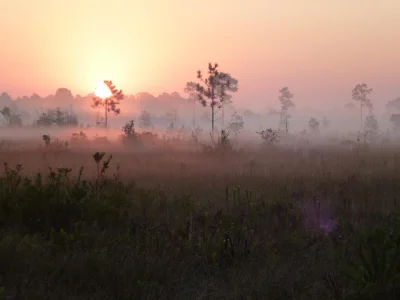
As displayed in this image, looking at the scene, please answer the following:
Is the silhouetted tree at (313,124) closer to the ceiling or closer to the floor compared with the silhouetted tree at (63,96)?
closer to the floor

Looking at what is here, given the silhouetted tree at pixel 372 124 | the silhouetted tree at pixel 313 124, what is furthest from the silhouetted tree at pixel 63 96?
the silhouetted tree at pixel 372 124

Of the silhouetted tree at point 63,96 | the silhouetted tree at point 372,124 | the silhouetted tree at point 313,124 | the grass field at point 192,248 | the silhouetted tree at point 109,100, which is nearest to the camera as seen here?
the grass field at point 192,248

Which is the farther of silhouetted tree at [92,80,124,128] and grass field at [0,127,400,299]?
silhouetted tree at [92,80,124,128]

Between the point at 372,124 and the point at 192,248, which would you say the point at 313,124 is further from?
the point at 192,248

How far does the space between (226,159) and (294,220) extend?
1044cm

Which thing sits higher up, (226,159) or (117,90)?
(117,90)

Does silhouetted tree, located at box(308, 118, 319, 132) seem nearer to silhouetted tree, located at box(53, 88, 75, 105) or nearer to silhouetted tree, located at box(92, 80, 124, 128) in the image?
silhouetted tree, located at box(92, 80, 124, 128)

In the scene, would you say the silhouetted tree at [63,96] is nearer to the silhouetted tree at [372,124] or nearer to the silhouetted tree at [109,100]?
the silhouetted tree at [109,100]

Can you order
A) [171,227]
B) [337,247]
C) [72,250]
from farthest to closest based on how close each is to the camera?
[171,227] < [337,247] < [72,250]

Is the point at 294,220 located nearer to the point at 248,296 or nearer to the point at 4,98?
the point at 248,296

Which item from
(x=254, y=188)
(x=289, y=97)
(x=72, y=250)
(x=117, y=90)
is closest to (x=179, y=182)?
(x=254, y=188)

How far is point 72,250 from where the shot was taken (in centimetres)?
363

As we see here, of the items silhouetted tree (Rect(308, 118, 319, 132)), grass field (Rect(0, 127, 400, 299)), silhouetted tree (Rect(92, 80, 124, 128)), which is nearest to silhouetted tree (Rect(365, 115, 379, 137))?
silhouetted tree (Rect(308, 118, 319, 132))

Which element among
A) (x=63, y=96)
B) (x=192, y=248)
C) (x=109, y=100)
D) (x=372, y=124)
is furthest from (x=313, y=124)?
(x=63, y=96)
